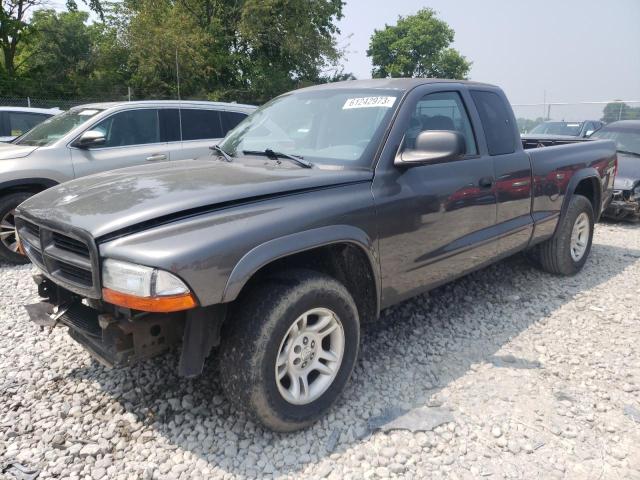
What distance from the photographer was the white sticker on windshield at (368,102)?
10.2 feet

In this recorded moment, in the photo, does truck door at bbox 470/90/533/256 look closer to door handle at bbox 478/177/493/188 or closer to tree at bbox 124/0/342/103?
door handle at bbox 478/177/493/188

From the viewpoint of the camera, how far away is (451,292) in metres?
4.52

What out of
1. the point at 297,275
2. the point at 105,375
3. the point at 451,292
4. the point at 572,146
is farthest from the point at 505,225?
the point at 105,375

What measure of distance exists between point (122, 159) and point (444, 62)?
178 feet

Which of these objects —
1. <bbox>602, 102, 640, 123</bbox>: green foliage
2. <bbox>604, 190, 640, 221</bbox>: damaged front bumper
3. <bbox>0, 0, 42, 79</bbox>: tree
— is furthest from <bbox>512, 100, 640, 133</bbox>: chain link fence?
<bbox>0, 0, 42, 79</bbox>: tree

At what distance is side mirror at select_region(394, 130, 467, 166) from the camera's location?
9.07 feet

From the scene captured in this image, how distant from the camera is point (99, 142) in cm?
579

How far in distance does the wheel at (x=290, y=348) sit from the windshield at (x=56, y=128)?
186 inches

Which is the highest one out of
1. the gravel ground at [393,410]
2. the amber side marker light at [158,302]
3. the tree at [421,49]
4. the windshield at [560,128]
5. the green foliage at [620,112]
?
the tree at [421,49]

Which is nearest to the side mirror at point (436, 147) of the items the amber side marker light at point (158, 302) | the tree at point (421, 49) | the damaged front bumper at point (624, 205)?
the amber side marker light at point (158, 302)

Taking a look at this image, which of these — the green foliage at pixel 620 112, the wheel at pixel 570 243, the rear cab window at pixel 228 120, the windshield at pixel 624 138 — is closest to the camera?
the wheel at pixel 570 243

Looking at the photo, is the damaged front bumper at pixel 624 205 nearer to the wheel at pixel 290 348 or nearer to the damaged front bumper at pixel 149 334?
the wheel at pixel 290 348

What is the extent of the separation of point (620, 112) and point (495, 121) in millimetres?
17602

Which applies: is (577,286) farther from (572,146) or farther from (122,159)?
(122,159)
